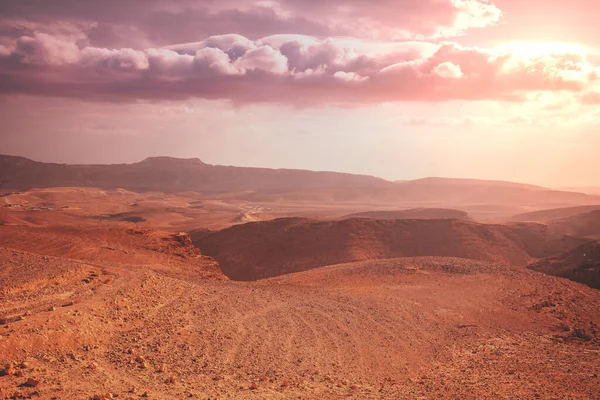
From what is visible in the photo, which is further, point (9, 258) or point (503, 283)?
point (503, 283)

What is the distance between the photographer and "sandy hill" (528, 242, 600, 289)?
1099 inches

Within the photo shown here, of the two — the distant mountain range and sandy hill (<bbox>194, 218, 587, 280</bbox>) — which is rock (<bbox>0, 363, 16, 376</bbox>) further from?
the distant mountain range

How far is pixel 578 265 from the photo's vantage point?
101 feet

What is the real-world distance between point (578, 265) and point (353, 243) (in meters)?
17.1

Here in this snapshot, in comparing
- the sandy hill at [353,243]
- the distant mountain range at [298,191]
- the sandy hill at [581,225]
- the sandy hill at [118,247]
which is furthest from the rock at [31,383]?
the distant mountain range at [298,191]

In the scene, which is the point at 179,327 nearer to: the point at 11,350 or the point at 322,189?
the point at 11,350

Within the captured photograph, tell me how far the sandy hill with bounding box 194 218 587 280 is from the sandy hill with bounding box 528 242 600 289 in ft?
22.4

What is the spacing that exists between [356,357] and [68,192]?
114m

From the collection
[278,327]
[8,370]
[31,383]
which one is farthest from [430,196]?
[31,383]

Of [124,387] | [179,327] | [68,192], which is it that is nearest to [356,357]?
[179,327]

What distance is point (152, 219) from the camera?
256 feet

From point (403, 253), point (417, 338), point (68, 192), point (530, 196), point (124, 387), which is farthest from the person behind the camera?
point (530, 196)

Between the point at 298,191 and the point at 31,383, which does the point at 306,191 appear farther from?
the point at 31,383

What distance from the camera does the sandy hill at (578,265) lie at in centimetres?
2791
